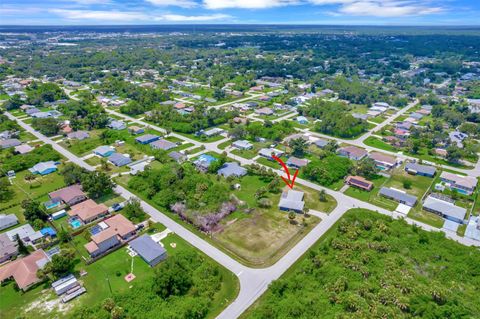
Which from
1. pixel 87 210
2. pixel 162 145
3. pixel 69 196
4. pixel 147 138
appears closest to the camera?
pixel 87 210

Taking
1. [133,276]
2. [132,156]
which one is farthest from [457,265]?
[132,156]

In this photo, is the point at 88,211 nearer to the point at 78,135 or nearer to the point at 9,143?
the point at 78,135

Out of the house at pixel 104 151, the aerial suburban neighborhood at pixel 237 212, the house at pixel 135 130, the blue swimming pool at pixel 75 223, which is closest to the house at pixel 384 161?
the aerial suburban neighborhood at pixel 237 212

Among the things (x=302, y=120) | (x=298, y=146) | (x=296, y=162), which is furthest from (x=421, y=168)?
(x=302, y=120)

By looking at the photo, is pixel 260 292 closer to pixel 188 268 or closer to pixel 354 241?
pixel 188 268

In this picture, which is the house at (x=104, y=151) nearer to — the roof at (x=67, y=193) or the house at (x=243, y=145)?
the roof at (x=67, y=193)

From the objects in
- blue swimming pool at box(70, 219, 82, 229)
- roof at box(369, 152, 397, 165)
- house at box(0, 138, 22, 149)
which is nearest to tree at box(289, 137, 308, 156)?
roof at box(369, 152, 397, 165)
